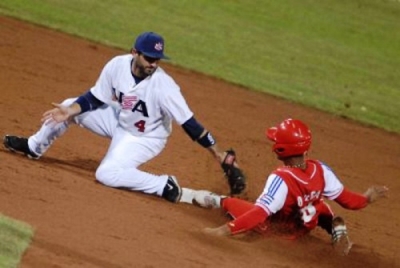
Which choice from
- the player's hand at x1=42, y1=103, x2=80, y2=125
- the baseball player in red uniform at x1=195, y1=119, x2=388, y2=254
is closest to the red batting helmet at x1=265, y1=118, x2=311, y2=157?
the baseball player in red uniform at x1=195, y1=119, x2=388, y2=254

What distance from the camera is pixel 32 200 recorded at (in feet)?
25.7

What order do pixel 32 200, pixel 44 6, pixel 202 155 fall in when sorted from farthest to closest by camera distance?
pixel 44 6 < pixel 202 155 < pixel 32 200

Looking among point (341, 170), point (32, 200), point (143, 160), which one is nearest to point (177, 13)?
point (341, 170)

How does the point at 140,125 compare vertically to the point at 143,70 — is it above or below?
below

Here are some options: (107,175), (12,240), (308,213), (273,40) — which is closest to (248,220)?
(308,213)

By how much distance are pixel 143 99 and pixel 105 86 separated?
47cm

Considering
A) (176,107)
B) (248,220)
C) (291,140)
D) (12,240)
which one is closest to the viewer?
(12,240)

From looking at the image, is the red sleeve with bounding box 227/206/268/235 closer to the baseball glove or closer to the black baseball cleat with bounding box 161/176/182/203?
the baseball glove

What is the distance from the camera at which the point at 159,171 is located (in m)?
10.1

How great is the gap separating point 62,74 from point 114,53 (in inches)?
72.8

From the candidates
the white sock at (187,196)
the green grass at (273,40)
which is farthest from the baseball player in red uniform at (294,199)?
the green grass at (273,40)

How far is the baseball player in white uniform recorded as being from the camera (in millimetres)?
8758

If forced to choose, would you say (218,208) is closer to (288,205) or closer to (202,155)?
(288,205)

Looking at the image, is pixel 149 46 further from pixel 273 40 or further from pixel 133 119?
pixel 273 40
